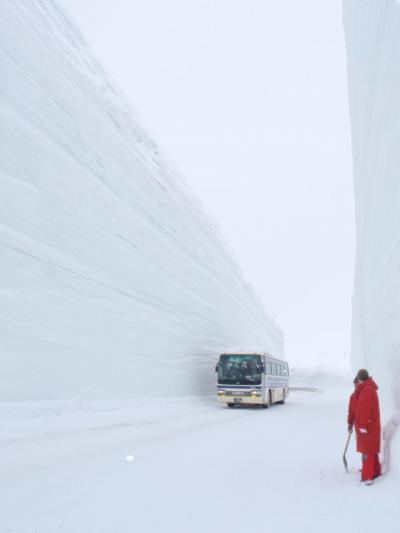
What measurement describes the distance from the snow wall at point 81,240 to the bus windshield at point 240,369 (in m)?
1.98

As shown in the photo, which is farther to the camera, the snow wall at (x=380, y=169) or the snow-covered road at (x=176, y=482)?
the snow wall at (x=380, y=169)

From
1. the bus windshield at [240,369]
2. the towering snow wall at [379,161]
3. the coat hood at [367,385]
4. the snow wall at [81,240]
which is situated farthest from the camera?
the bus windshield at [240,369]

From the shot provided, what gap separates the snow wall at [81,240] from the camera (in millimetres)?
11516

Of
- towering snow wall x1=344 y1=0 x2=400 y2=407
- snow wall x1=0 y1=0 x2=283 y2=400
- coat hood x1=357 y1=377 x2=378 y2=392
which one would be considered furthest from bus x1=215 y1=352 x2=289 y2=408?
coat hood x1=357 y1=377 x2=378 y2=392

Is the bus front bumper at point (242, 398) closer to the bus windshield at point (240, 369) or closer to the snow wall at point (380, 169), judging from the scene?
the bus windshield at point (240, 369)

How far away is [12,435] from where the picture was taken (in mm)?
8969

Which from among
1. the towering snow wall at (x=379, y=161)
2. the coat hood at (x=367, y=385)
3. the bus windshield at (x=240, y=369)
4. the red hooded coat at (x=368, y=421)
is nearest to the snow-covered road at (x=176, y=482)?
the red hooded coat at (x=368, y=421)

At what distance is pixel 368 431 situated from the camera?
5.58m

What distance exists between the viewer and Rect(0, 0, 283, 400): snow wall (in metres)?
11.5

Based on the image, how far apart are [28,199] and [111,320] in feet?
14.6

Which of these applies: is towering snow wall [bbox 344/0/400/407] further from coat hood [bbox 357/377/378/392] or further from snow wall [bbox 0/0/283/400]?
snow wall [bbox 0/0/283/400]

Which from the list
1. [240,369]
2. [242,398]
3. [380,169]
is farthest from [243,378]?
[380,169]

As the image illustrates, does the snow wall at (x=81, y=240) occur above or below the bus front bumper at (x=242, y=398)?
above

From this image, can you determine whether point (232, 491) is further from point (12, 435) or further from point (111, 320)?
point (111, 320)
